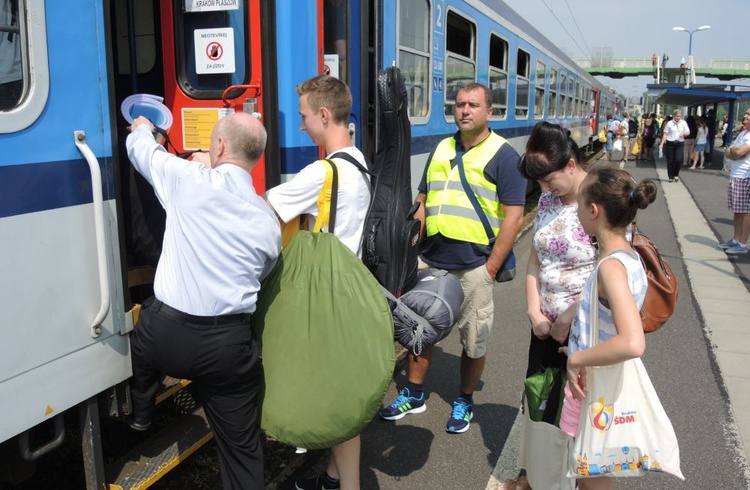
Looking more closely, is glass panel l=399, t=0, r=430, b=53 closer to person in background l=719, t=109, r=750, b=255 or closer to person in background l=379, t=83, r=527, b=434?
person in background l=379, t=83, r=527, b=434

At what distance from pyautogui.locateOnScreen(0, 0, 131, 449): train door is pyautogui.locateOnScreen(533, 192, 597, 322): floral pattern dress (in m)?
1.74

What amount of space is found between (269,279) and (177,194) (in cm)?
49

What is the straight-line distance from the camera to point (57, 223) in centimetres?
205

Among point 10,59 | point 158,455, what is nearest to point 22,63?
point 10,59

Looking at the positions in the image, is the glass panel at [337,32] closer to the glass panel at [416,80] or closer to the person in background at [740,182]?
the glass panel at [416,80]

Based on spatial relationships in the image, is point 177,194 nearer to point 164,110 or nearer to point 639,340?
point 164,110

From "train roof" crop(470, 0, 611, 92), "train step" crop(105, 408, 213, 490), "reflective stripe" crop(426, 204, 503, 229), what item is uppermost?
"train roof" crop(470, 0, 611, 92)

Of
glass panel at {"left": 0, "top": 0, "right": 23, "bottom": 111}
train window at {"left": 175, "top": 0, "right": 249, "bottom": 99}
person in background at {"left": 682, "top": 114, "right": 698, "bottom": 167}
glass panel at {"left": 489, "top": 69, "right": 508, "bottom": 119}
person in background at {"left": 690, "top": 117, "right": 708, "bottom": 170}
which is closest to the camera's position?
glass panel at {"left": 0, "top": 0, "right": 23, "bottom": 111}

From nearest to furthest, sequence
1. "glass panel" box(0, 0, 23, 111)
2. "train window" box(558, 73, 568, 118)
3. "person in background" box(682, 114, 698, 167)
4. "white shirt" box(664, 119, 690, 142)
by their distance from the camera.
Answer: "glass panel" box(0, 0, 23, 111)
"train window" box(558, 73, 568, 118)
"white shirt" box(664, 119, 690, 142)
"person in background" box(682, 114, 698, 167)

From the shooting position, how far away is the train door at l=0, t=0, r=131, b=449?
1.93m

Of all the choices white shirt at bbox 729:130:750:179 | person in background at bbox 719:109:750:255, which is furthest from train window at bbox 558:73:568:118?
white shirt at bbox 729:130:750:179

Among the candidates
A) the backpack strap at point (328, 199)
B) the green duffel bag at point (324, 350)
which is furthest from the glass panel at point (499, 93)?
the green duffel bag at point (324, 350)

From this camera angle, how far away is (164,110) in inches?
101

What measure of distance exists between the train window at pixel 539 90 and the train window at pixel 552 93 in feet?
2.79
